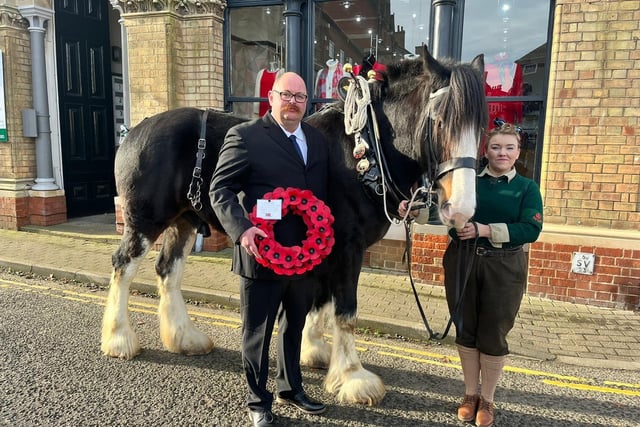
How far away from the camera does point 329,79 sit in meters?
6.67

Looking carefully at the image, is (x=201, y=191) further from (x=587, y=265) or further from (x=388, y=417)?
(x=587, y=265)

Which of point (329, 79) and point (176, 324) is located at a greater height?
point (329, 79)

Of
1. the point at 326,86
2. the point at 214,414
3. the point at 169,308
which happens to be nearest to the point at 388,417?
the point at 214,414

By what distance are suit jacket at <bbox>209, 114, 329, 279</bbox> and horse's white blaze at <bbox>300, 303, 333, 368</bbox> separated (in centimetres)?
112

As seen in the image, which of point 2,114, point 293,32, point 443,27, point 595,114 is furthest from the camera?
point 2,114

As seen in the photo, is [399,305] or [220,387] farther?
[399,305]

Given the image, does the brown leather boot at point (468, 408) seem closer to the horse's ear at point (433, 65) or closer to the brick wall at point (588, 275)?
the horse's ear at point (433, 65)

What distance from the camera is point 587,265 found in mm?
5188

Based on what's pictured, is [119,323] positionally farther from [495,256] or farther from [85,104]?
[85,104]

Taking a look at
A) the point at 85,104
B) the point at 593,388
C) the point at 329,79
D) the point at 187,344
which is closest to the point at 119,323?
the point at 187,344

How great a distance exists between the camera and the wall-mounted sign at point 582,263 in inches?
203

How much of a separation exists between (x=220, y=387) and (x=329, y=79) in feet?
15.3

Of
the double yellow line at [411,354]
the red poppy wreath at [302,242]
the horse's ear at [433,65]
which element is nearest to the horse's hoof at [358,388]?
the double yellow line at [411,354]

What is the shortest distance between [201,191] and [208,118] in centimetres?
63
